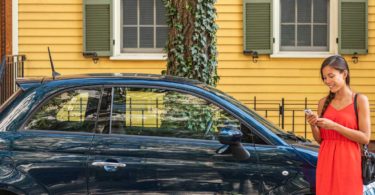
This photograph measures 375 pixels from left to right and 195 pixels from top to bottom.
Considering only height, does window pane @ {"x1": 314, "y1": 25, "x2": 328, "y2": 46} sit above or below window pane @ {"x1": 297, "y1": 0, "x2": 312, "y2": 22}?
below

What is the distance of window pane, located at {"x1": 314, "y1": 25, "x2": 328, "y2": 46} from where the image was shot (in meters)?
12.0

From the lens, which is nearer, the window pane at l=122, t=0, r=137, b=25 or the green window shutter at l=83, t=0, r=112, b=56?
the green window shutter at l=83, t=0, r=112, b=56

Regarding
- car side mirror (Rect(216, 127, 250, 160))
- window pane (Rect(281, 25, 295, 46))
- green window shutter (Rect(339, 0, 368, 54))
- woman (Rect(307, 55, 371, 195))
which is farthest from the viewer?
window pane (Rect(281, 25, 295, 46))

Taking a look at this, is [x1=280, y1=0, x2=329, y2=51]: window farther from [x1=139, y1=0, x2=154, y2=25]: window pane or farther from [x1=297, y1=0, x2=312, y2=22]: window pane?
[x1=139, y1=0, x2=154, y2=25]: window pane

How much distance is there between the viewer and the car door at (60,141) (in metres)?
5.00

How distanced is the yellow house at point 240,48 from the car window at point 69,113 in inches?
258

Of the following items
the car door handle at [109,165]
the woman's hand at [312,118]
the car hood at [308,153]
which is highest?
the woman's hand at [312,118]

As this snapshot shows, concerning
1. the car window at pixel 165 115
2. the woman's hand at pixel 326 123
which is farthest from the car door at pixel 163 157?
the woman's hand at pixel 326 123

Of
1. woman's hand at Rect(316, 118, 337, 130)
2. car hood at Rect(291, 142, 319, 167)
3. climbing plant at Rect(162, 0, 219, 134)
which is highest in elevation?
climbing plant at Rect(162, 0, 219, 134)

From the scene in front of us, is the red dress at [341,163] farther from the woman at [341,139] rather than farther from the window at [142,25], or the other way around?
the window at [142,25]

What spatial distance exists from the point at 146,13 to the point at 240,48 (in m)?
1.83

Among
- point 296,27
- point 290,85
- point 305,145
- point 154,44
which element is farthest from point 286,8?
point 305,145

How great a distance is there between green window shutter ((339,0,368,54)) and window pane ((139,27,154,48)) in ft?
11.1

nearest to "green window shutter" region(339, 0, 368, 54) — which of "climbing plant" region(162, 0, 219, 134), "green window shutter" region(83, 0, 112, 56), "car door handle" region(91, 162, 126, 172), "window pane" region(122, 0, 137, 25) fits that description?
"window pane" region(122, 0, 137, 25)
